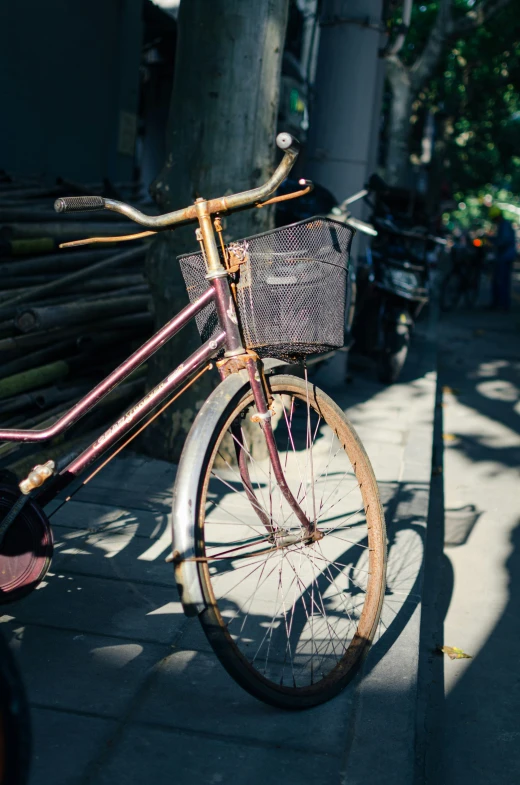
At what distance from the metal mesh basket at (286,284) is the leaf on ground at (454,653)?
57.1 inches

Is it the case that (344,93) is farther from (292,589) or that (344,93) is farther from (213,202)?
(213,202)

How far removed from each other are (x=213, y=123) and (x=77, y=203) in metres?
2.40

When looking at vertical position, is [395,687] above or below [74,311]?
below

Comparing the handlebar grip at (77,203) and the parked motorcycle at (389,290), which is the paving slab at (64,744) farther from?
the parked motorcycle at (389,290)

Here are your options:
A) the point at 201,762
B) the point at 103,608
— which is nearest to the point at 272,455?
the point at 201,762

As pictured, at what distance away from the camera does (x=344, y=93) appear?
7.55 meters

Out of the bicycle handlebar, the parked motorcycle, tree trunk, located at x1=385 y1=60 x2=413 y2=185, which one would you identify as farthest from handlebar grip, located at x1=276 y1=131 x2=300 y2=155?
tree trunk, located at x1=385 y1=60 x2=413 y2=185

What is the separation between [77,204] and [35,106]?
22.6 feet

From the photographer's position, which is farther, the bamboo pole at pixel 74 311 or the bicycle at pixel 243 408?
the bamboo pole at pixel 74 311

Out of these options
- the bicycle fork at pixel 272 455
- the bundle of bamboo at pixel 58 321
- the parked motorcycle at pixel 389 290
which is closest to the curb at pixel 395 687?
the bicycle fork at pixel 272 455

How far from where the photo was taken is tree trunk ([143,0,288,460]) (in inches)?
182

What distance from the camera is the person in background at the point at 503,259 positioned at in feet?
55.8

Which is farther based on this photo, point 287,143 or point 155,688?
point 155,688

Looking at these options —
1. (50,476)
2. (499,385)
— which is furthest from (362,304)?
(50,476)
